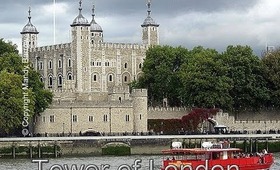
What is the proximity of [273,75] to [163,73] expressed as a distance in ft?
41.9

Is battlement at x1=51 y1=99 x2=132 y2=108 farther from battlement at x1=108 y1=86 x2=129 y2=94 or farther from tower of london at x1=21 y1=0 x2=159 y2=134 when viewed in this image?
battlement at x1=108 y1=86 x2=129 y2=94

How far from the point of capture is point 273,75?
112 meters

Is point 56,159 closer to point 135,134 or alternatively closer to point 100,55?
point 135,134

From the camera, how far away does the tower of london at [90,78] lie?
105250 millimetres

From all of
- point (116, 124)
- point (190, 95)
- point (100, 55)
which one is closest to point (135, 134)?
point (116, 124)

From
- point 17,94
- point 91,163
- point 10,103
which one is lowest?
point 91,163

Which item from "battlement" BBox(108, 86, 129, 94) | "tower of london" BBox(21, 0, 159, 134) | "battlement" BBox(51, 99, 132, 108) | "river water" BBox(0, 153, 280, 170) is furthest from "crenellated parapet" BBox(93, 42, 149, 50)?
"river water" BBox(0, 153, 280, 170)

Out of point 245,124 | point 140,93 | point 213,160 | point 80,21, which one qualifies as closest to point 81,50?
point 80,21

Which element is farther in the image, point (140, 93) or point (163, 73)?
point (163, 73)

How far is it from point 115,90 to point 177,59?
30.4 feet

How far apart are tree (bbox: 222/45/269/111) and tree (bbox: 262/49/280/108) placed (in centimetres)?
67

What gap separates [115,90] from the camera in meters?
116

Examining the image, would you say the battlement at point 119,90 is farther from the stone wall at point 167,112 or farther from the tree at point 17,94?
the tree at point 17,94

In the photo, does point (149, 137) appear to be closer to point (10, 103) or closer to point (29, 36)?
point (10, 103)
